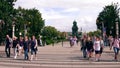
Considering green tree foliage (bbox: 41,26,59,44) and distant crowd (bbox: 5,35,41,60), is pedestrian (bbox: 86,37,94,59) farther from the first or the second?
green tree foliage (bbox: 41,26,59,44)

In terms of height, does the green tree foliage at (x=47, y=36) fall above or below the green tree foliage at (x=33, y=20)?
below

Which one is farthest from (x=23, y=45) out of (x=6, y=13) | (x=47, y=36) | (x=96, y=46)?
(x=47, y=36)

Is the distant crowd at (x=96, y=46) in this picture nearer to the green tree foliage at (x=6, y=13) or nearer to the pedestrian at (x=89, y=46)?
the pedestrian at (x=89, y=46)

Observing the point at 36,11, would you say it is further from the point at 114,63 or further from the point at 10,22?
the point at 114,63

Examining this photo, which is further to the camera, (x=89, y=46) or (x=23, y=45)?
(x=89, y=46)

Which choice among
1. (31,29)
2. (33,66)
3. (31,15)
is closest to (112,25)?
(31,29)

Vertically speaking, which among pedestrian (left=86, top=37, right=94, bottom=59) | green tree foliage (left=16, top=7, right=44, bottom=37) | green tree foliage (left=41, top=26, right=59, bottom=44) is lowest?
pedestrian (left=86, top=37, right=94, bottom=59)

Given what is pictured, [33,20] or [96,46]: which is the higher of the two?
[33,20]

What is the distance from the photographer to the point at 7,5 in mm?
35156

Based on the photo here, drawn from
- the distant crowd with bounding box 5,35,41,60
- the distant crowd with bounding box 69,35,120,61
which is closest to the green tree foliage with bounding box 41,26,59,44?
the distant crowd with bounding box 5,35,41,60

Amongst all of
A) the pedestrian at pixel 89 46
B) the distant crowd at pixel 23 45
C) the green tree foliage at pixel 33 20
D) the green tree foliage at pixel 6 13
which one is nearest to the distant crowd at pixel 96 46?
the pedestrian at pixel 89 46

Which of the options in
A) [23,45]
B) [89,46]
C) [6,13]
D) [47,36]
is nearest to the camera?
[23,45]

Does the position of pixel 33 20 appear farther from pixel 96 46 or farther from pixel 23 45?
pixel 96 46

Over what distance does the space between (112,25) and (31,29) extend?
90.2ft
